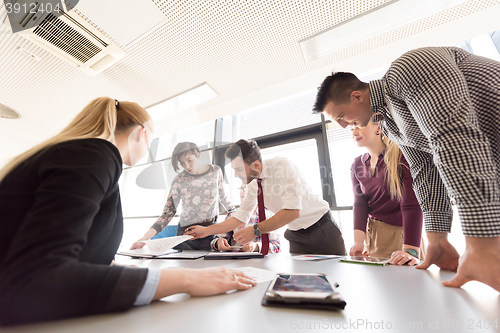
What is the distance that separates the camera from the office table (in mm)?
427

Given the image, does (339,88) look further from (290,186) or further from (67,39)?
(67,39)

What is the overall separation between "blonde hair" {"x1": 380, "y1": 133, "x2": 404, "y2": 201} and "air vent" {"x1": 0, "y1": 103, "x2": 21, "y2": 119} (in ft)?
16.1

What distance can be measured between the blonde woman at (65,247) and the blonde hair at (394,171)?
52.6 inches

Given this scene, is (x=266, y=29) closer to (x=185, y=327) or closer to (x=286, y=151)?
(x=286, y=151)

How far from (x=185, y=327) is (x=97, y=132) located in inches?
27.5

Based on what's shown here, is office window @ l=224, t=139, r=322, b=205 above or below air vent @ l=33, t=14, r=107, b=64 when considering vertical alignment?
below

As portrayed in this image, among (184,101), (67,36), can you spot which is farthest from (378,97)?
(67,36)

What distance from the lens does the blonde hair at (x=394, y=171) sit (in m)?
1.49

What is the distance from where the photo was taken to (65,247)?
465mm

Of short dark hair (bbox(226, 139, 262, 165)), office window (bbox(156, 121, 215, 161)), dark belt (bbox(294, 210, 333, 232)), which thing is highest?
office window (bbox(156, 121, 215, 161))

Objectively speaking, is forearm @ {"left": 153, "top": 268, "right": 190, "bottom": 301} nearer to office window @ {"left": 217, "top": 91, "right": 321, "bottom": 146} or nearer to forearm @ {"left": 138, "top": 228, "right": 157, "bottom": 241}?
forearm @ {"left": 138, "top": 228, "right": 157, "bottom": 241}

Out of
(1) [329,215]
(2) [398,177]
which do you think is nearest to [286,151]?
(1) [329,215]

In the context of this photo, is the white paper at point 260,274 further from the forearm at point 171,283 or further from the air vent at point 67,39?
the air vent at point 67,39

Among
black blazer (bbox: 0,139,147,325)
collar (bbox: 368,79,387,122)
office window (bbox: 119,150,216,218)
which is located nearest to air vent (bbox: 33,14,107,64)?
office window (bbox: 119,150,216,218)
